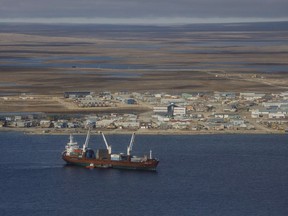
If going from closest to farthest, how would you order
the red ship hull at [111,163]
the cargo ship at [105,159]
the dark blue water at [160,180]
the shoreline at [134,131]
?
the dark blue water at [160,180] → the red ship hull at [111,163] → the cargo ship at [105,159] → the shoreline at [134,131]

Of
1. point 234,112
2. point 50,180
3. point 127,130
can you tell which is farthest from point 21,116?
point 50,180

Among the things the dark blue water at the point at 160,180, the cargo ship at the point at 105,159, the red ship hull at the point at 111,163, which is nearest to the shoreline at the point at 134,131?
the dark blue water at the point at 160,180

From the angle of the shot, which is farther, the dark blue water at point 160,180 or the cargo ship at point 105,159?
the cargo ship at point 105,159

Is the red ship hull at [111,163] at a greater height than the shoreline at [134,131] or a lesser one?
lesser

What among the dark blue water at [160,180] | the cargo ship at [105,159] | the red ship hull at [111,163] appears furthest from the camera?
the cargo ship at [105,159]

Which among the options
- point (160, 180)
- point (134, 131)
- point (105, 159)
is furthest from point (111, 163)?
point (134, 131)

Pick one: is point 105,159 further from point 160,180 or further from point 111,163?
point 160,180

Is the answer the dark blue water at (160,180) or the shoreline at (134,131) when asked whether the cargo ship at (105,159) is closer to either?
the dark blue water at (160,180)
